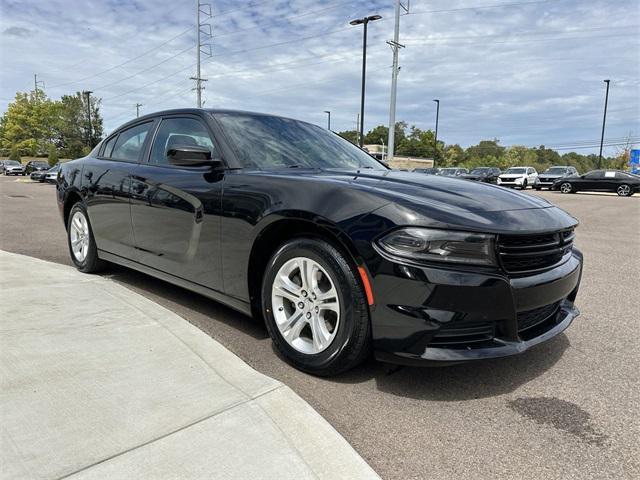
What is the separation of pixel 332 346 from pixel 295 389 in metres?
0.31

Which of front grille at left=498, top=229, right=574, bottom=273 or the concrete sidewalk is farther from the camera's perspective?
front grille at left=498, top=229, right=574, bottom=273

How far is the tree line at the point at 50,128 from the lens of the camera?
70.6 meters

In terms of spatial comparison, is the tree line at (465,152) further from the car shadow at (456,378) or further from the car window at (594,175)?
the car shadow at (456,378)

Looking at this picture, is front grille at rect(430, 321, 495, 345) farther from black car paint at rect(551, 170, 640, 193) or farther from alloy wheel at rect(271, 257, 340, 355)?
black car paint at rect(551, 170, 640, 193)

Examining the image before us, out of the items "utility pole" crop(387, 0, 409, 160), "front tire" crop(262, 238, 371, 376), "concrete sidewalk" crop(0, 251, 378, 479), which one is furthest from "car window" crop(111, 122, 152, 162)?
"utility pole" crop(387, 0, 409, 160)

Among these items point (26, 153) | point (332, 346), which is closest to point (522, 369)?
point (332, 346)

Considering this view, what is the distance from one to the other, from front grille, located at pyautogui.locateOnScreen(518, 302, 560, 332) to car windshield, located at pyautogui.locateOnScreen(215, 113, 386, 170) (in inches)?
65.7

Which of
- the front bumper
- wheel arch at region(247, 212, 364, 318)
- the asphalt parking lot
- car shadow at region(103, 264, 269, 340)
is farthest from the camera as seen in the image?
car shadow at region(103, 264, 269, 340)

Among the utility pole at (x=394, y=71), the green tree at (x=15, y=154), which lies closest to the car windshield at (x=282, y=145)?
the utility pole at (x=394, y=71)

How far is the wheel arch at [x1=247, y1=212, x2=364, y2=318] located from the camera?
2.53 meters

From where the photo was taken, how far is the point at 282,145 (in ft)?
11.9

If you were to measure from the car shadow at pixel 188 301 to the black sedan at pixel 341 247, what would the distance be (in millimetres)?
328

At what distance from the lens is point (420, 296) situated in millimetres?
2301

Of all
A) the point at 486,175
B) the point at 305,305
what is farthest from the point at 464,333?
the point at 486,175
